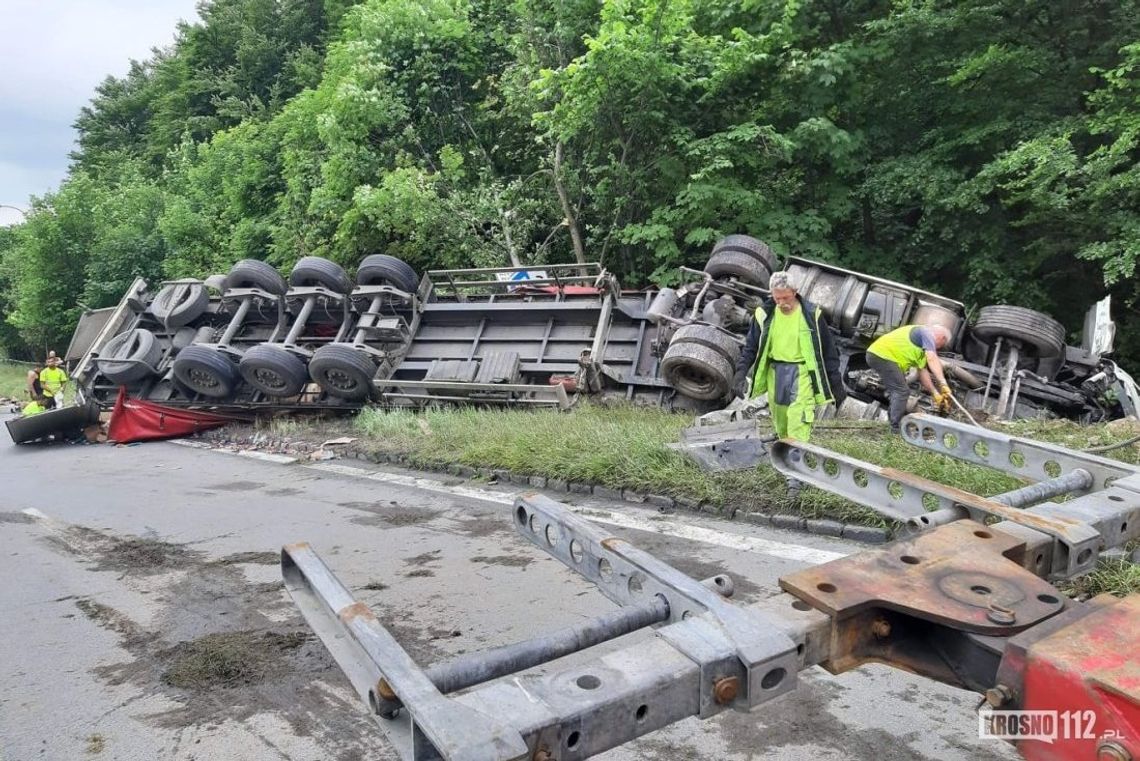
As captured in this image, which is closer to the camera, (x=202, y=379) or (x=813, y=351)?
(x=813, y=351)

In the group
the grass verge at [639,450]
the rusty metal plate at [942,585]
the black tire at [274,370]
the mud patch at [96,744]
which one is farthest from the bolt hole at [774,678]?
the black tire at [274,370]

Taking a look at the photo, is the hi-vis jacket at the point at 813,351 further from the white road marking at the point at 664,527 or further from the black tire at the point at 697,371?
the black tire at the point at 697,371

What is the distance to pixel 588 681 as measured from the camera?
3.69ft

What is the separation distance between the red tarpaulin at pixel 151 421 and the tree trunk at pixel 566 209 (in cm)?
626

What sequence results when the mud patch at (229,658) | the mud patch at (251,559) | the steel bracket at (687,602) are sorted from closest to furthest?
the steel bracket at (687,602), the mud patch at (229,658), the mud patch at (251,559)

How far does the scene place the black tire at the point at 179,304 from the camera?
1212cm

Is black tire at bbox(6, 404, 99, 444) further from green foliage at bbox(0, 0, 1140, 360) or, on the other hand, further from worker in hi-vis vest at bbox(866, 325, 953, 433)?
worker in hi-vis vest at bbox(866, 325, 953, 433)

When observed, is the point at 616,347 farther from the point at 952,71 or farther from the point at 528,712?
the point at 528,712

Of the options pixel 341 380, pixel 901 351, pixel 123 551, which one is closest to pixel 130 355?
pixel 341 380

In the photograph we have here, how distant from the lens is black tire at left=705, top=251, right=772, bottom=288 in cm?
873

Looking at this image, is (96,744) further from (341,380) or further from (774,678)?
(341,380)

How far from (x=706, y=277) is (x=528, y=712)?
8141 mm

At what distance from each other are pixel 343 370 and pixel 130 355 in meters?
4.14

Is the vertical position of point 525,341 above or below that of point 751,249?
below
